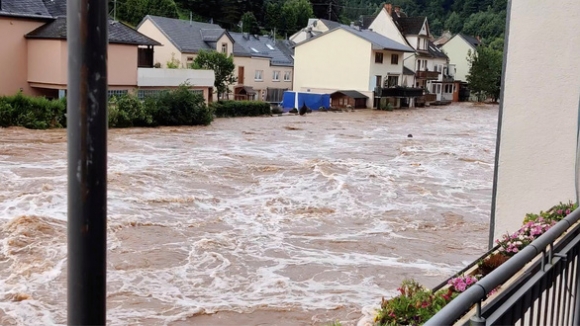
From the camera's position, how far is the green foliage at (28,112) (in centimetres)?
2789

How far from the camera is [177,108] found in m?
34.0

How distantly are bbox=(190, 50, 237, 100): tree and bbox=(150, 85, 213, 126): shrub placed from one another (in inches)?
286

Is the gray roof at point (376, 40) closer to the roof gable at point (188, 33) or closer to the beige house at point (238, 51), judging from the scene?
the beige house at point (238, 51)

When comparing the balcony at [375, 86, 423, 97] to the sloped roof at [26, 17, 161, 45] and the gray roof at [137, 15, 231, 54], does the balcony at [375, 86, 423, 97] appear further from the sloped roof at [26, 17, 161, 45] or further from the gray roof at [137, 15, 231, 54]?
the sloped roof at [26, 17, 161, 45]

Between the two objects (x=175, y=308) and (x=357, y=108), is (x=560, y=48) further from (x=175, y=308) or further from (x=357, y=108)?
(x=357, y=108)

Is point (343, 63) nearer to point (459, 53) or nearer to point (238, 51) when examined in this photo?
point (238, 51)

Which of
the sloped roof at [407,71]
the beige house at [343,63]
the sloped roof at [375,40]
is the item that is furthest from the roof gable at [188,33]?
the sloped roof at [407,71]

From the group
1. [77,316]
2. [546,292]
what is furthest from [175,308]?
[77,316]

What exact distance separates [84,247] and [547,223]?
4557 mm

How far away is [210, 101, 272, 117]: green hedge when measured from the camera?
3984cm

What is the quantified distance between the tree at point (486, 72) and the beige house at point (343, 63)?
47.4 ft

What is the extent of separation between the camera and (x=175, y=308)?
980 cm

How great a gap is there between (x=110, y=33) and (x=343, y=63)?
80.4 ft

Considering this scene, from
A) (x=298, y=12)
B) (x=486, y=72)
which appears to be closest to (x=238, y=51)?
(x=486, y=72)
